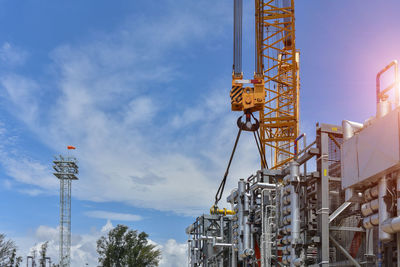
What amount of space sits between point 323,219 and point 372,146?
12.7 feet

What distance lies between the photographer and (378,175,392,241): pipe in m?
13.7

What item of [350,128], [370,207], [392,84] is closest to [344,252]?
[370,207]

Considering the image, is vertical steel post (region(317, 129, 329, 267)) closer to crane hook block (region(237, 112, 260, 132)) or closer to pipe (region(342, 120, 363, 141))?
pipe (region(342, 120, 363, 141))

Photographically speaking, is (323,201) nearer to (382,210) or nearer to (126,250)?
(382,210)

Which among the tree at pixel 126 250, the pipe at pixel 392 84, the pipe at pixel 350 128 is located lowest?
the tree at pixel 126 250

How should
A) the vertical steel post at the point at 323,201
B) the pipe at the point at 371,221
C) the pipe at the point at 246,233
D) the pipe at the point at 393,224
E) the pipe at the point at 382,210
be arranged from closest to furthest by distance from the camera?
the pipe at the point at 393,224 < the pipe at the point at 382,210 < the pipe at the point at 371,221 < the vertical steel post at the point at 323,201 < the pipe at the point at 246,233

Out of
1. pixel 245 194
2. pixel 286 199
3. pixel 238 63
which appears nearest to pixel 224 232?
pixel 245 194

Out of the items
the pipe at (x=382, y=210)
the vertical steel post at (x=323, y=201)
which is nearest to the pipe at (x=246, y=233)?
the vertical steel post at (x=323, y=201)

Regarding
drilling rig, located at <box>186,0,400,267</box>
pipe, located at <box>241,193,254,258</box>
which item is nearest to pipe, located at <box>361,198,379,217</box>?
drilling rig, located at <box>186,0,400,267</box>

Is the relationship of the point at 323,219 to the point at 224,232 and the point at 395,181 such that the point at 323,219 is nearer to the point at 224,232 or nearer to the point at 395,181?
the point at 395,181

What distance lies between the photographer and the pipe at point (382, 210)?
13719 millimetres

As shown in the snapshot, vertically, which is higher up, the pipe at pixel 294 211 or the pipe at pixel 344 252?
the pipe at pixel 294 211

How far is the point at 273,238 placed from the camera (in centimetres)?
2138

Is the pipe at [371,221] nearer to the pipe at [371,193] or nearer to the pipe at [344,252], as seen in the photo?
the pipe at [371,193]
